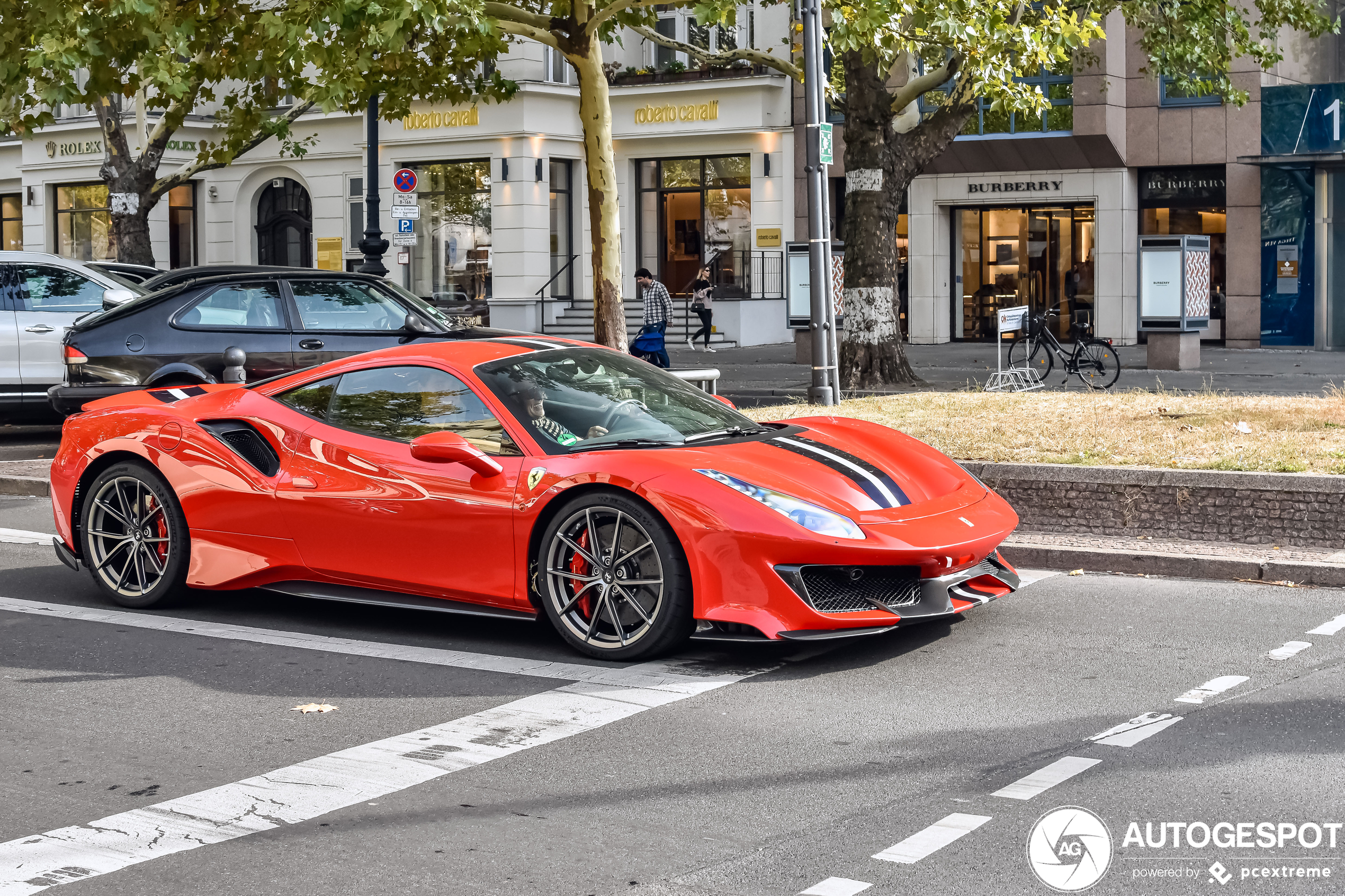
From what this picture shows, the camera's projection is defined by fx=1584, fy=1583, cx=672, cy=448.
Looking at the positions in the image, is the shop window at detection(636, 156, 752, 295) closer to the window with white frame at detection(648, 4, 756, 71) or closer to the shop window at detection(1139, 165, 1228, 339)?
the window with white frame at detection(648, 4, 756, 71)

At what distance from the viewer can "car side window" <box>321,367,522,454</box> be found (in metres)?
7.04

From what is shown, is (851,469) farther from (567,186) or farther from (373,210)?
(567,186)

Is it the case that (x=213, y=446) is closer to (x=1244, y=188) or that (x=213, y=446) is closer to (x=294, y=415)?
(x=294, y=415)

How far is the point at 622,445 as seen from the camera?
272 inches

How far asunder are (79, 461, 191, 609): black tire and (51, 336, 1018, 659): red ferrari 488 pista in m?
0.01

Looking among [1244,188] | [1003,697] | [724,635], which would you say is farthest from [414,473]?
[1244,188]

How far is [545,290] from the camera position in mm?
34750

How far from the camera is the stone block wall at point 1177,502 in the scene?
891 centimetres

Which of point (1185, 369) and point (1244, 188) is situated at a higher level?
point (1244, 188)

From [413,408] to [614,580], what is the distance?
1394 mm

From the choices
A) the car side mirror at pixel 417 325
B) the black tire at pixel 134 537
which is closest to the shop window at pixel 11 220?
the car side mirror at pixel 417 325

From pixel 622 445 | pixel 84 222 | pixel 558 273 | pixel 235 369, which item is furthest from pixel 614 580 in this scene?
pixel 84 222

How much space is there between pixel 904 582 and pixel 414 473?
2.21m

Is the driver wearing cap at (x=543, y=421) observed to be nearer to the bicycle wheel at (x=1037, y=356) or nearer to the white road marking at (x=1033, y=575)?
the white road marking at (x=1033, y=575)
